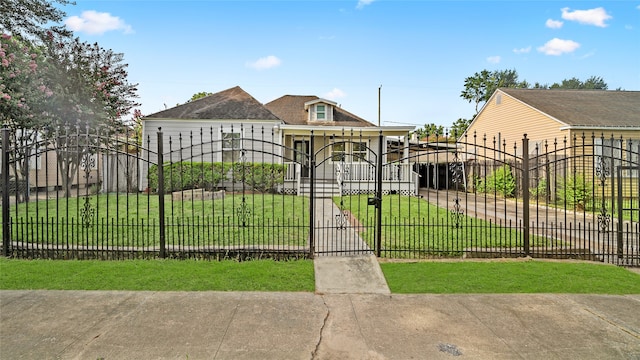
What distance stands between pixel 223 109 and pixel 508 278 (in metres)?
15.5

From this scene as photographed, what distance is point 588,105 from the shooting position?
18.6m

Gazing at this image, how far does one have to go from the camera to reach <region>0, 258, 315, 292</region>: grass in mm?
4391

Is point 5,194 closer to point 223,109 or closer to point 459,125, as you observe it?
point 223,109

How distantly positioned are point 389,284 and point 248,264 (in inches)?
83.4

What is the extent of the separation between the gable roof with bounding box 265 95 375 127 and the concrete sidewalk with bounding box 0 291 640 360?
15575 mm

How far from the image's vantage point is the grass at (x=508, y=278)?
14.5 ft

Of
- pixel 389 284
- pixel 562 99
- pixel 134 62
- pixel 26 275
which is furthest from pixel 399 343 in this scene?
pixel 562 99

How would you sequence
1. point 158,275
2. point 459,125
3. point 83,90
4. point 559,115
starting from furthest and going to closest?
point 459,125 → point 559,115 → point 83,90 → point 158,275

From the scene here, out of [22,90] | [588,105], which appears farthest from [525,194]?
[588,105]

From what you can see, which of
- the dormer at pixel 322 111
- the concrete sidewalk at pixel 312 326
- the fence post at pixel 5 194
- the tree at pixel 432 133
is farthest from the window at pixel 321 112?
the concrete sidewalk at pixel 312 326

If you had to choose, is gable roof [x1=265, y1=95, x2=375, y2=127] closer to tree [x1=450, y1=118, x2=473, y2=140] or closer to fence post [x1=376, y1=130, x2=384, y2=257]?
fence post [x1=376, y1=130, x2=384, y2=257]

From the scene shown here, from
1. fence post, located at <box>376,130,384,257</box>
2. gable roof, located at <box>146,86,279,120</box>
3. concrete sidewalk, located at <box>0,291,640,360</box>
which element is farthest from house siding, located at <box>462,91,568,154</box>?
concrete sidewalk, located at <box>0,291,640,360</box>

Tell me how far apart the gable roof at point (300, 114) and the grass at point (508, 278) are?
14391 millimetres

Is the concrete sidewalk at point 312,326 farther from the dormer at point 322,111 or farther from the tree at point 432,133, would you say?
the dormer at point 322,111
